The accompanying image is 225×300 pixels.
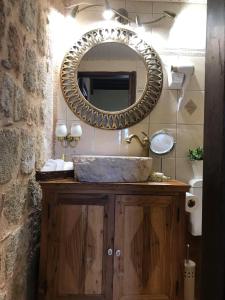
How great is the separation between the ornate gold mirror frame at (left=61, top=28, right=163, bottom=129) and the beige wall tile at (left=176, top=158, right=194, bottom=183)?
460mm

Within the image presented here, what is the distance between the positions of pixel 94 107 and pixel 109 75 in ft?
0.88

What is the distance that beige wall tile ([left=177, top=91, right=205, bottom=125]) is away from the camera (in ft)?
7.32

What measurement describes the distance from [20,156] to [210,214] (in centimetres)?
102

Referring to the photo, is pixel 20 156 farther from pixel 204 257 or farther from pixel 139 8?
pixel 139 8

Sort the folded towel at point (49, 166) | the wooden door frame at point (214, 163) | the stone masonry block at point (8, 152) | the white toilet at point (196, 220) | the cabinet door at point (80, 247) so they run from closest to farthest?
the wooden door frame at point (214, 163)
the stone masonry block at point (8, 152)
the cabinet door at point (80, 247)
the folded towel at point (49, 166)
the white toilet at point (196, 220)

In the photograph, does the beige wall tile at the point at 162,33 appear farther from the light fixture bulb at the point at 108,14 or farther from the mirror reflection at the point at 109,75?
the light fixture bulb at the point at 108,14

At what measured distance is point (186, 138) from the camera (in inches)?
88.0

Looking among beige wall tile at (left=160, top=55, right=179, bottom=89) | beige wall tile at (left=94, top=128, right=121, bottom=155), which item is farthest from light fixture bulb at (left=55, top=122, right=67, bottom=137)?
beige wall tile at (left=160, top=55, right=179, bottom=89)

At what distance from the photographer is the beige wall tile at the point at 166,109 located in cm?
221

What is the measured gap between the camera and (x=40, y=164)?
6.09 feet

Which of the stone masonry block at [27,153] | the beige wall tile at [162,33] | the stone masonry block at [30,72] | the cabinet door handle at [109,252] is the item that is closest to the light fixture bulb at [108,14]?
the beige wall tile at [162,33]

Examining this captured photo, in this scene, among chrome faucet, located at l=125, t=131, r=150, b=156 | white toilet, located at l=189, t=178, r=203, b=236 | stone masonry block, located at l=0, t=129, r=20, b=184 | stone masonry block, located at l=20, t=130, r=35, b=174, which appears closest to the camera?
stone masonry block, located at l=0, t=129, r=20, b=184

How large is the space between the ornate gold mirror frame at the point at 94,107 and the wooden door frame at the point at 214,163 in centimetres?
135

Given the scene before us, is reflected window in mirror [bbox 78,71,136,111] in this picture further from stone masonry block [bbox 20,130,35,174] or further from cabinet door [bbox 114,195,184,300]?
cabinet door [bbox 114,195,184,300]
